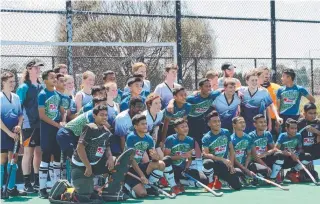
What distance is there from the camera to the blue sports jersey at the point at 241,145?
7.71 m

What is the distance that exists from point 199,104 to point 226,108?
1.23 feet

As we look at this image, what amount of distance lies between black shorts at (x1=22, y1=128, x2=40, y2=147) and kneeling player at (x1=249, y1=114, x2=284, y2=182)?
2.56m

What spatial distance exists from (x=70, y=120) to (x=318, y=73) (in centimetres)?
1015

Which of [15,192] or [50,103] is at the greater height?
[50,103]

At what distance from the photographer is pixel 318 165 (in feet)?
32.6

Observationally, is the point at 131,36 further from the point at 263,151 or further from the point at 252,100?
the point at 263,151

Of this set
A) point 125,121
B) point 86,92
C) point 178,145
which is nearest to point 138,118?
point 125,121

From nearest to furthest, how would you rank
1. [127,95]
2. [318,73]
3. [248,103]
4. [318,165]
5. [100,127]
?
[100,127] → [127,95] → [248,103] → [318,165] → [318,73]

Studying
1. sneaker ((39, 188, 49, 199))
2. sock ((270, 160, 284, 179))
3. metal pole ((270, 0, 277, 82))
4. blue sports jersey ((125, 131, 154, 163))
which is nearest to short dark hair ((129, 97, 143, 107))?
blue sports jersey ((125, 131, 154, 163))

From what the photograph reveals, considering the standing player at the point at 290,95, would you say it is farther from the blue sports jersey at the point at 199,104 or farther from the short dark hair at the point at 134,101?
the short dark hair at the point at 134,101

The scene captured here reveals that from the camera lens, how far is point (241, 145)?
7.72 metres

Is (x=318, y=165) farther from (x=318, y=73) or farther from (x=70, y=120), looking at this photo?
(x=318, y=73)

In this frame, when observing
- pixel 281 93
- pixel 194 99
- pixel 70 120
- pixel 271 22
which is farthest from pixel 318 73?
pixel 70 120

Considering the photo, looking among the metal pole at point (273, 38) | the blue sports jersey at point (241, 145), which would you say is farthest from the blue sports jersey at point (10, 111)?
the metal pole at point (273, 38)
